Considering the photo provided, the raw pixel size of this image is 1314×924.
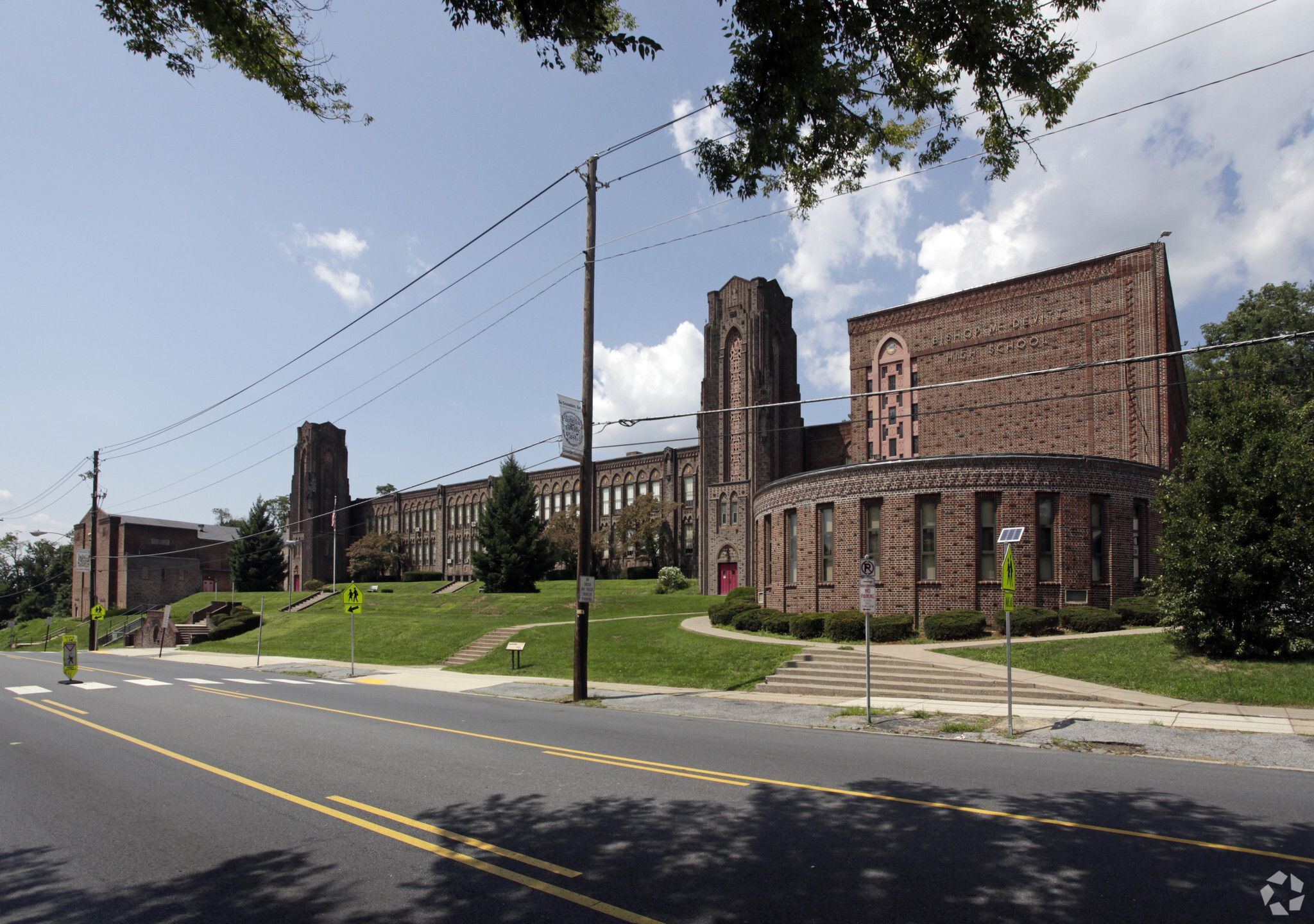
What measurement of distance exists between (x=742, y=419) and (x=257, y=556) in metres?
54.0

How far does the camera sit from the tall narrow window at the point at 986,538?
23766 millimetres

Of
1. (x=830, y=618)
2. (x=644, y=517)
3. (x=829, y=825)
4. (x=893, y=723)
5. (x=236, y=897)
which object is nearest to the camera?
(x=236, y=897)

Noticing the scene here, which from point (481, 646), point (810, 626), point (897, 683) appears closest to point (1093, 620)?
point (897, 683)

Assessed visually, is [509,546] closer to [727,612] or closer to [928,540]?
[727,612]

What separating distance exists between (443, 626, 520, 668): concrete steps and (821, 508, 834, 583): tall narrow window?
42.8 feet

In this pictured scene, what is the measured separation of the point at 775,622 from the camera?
2653 centimetres

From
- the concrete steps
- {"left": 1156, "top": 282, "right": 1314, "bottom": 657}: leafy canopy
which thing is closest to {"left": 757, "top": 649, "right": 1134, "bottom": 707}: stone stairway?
{"left": 1156, "top": 282, "right": 1314, "bottom": 657}: leafy canopy

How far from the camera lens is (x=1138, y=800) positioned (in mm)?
7516

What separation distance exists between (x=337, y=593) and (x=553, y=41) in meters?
64.7

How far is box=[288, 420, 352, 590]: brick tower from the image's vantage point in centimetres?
8681

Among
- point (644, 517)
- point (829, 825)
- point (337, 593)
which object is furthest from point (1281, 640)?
point (337, 593)

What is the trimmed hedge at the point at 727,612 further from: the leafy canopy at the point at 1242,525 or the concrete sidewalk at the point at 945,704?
the leafy canopy at the point at 1242,525

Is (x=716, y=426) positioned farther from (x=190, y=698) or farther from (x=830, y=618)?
(x=190, y=698)

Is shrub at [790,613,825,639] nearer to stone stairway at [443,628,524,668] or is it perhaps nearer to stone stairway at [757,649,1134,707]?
stone stairway at [757,649,1134,707]
